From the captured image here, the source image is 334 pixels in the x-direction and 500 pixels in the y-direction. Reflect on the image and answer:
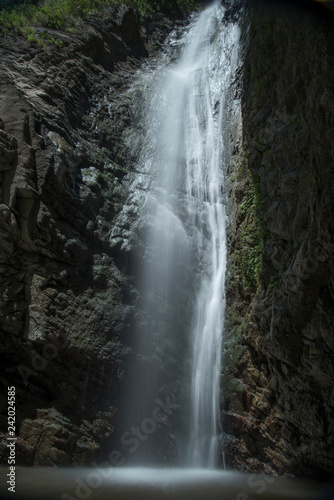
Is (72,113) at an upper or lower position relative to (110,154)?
upper

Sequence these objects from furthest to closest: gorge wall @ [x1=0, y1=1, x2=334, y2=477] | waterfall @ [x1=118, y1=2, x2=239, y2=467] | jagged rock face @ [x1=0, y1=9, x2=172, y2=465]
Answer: waterfall @ [x1=118, y1=2, x2=239, y2=467] < jagged rock face @ [x1=0, y1=9, x2=172, y2=465] < gorge wall @ [x1=0, y1=1, x2=334, y2=477]

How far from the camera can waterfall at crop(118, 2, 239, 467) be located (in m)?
6.43

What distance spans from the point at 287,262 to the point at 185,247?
12.4 ft

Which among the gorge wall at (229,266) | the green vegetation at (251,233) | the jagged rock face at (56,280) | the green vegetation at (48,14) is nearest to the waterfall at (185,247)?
the gorge wall at (229,266)

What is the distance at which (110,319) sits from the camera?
675 cm

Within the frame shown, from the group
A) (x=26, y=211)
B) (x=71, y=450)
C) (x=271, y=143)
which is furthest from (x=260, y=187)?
(x=71, y=450)

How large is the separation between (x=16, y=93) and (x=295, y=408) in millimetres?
8951

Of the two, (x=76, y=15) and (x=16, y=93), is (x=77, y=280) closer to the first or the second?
(x=16, y=93)


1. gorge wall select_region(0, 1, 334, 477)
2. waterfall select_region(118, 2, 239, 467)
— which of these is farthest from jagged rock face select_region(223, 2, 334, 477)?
waterfall select_region(118, 2, 239, 467)

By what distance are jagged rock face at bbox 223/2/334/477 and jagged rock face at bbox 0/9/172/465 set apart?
2.73m

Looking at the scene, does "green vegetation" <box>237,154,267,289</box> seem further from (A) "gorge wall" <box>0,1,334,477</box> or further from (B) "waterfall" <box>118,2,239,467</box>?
(B) "waterfall" <box>118,2,239,467</box>

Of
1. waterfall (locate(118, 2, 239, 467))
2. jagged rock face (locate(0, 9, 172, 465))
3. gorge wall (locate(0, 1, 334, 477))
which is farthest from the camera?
waterfall (locate(118, 2, 239, 467))

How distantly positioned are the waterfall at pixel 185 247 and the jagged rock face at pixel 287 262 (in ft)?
2.48

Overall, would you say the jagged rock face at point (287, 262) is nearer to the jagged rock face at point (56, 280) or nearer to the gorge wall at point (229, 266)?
the gorge wall at point (229, 266)
